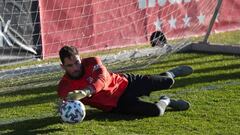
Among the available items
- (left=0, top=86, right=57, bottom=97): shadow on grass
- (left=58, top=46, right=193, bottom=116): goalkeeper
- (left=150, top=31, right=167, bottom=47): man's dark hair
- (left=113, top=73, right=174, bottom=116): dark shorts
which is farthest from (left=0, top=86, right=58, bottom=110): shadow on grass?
(left=150, top=31, right=167, bottom=47): man's dark hair

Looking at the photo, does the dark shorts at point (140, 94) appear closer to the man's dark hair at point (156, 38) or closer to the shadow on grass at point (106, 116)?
the shadow on grass at point (106, 116)

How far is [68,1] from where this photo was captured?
34.3 feet

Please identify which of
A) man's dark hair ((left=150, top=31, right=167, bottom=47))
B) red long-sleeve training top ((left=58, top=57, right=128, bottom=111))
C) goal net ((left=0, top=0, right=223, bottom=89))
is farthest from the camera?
man's dark hair ((left=150, top=31, right=167, bottom=47))

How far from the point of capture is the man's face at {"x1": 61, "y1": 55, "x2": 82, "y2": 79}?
18.5ft

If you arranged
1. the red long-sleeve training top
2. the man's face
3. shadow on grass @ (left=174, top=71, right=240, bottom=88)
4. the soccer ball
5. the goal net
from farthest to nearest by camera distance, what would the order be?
the goal net, shadow on grass @ (left=174, top=71, right=240, bottom=88), the red long-sleeve training top, the man's face, the soccer ball

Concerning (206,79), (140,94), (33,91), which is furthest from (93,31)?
(140,94)

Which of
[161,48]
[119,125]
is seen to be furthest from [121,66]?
[119,125]

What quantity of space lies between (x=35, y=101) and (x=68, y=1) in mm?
3815

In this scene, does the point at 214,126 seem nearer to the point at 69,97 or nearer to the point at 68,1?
the point at 69,97

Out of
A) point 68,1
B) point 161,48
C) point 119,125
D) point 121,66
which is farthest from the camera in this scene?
point 68,1

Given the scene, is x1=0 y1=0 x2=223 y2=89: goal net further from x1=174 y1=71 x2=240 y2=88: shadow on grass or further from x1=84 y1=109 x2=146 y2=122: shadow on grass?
x1=84 y1=109 x2=146 y2=122: shadow on grass

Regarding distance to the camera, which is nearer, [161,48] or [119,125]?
[119,125]

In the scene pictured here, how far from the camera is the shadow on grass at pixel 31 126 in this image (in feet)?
18.1

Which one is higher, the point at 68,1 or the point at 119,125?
the point at 68,1
